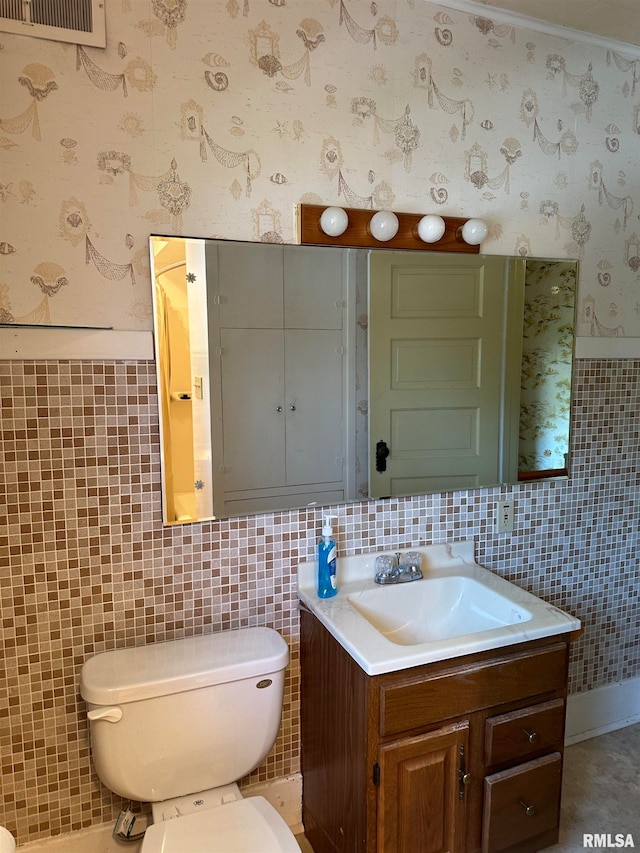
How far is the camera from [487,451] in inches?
79.7

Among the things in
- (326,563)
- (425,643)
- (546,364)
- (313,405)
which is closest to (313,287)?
(313,405)

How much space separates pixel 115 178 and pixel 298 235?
1.65 feet

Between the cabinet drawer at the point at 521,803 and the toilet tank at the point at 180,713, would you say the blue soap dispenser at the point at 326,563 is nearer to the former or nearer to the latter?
the toilet tank at the point at 180,713

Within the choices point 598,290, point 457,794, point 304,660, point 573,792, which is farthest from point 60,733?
point 598,290

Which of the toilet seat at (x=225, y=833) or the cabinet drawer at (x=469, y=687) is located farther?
the cabinet drawer at (x=469, y=687)

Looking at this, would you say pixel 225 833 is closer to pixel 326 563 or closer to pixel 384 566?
pixel 326 563

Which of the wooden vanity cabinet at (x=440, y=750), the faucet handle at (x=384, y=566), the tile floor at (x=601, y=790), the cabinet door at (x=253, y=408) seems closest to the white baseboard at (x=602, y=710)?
the tile floor at (x=601, y=790)

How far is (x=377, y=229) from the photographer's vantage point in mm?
1739

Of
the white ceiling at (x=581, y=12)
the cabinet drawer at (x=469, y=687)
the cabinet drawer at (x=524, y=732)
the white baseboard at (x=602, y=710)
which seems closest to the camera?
the cabinet drawer at (x=469, y=687)

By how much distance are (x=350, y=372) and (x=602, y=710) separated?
1.74m

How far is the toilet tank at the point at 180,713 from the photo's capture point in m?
1.41

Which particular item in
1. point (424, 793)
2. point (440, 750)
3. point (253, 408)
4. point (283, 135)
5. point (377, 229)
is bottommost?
point (424, 793)

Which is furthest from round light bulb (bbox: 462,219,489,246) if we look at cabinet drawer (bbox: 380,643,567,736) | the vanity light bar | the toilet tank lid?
the toilet tank lid

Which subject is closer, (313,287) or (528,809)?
(528,809)
